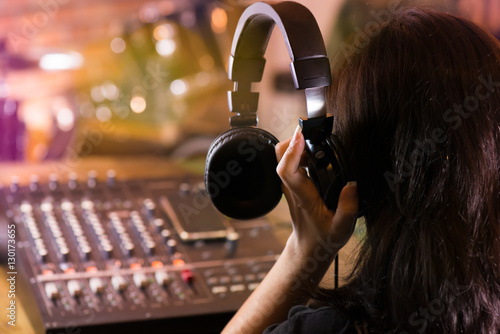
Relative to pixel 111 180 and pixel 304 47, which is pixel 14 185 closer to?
pixel 111 180

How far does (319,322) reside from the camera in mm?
688

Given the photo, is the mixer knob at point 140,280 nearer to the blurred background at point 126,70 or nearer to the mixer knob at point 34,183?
the mixer knob at point 34,183

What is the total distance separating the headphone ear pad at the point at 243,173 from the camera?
2.44ft

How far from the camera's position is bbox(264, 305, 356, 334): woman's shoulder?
2.24ft

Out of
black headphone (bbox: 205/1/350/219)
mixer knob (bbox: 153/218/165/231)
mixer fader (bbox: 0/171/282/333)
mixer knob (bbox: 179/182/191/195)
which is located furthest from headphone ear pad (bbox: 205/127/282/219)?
mixer knob (bbox: 179/182/191/195)

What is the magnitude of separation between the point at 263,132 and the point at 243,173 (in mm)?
54

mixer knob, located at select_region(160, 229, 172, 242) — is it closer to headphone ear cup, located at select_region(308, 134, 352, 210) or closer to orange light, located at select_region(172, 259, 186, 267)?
orange light, located at select_region(172, 259, 186, 267)

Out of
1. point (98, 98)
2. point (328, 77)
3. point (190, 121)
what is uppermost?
point (328, 77)

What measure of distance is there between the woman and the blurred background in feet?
2.92

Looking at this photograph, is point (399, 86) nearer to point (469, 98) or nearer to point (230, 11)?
point (469, 98)

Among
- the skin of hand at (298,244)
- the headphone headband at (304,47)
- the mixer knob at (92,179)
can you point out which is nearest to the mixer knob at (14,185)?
the mixer knob at (92,179)

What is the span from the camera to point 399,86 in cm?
67

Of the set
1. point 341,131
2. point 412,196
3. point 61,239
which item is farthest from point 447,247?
point 61,239

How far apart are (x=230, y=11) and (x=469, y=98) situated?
1.31 metres
